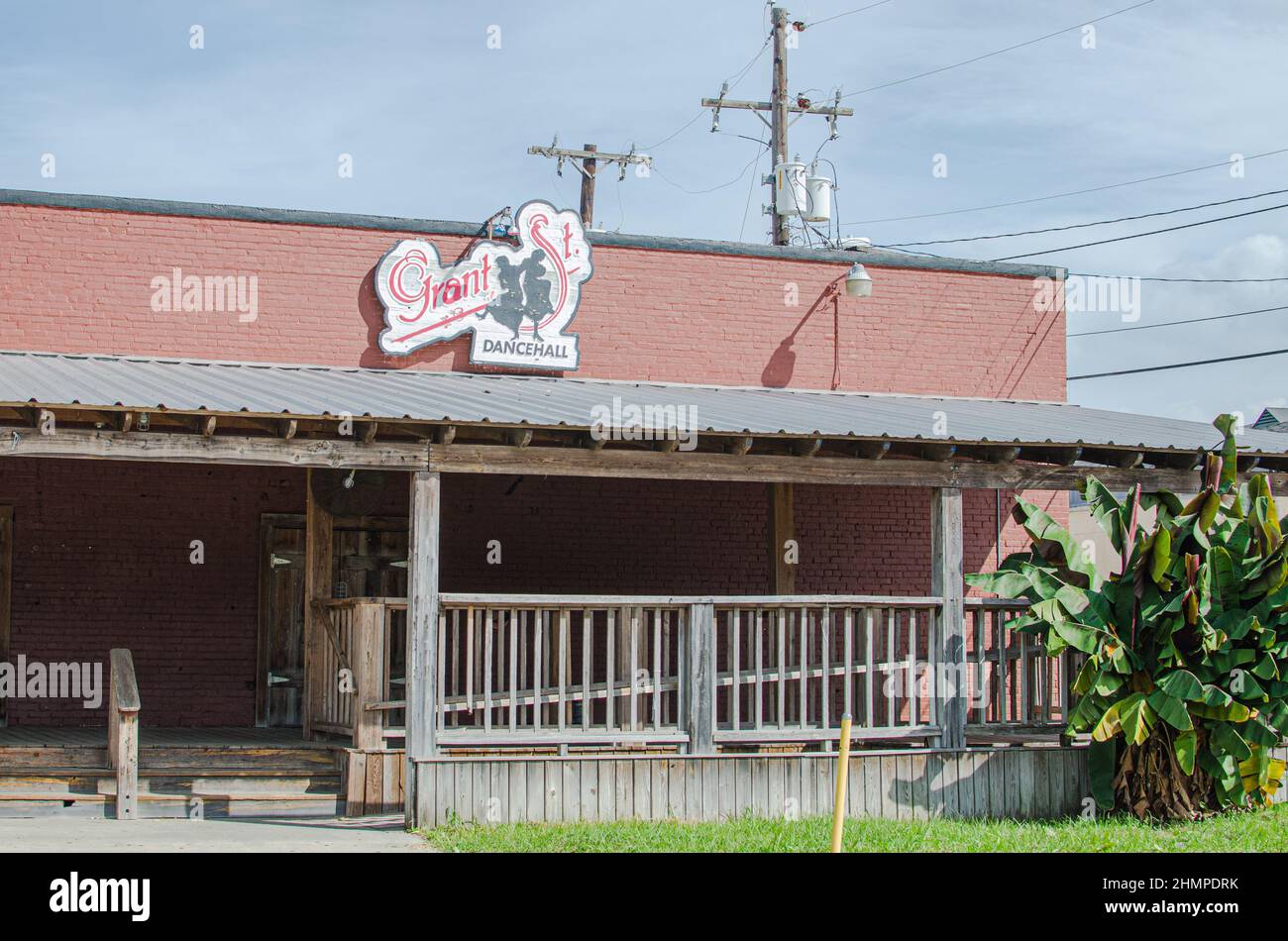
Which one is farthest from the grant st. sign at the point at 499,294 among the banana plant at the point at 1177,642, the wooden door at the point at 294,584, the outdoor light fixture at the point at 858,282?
the banana plant at the point at 1177,642

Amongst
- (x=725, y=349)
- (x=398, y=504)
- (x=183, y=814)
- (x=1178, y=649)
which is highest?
(x=725, y=349)

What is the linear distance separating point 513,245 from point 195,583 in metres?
4.34

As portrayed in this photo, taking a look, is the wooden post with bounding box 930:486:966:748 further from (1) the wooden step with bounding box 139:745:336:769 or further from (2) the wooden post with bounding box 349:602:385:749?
(1) the wooden step with bounding box 139:745:336:769

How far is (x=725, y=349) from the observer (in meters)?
15.9

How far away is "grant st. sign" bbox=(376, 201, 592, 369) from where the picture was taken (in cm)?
1480

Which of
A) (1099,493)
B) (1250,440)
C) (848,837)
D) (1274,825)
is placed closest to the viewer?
(848,837)

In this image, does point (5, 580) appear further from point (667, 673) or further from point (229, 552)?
point (667, 673)

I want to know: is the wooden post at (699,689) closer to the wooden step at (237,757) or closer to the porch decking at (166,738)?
the wooden step at (237,757)

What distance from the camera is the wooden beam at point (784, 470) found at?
1147 centimetres

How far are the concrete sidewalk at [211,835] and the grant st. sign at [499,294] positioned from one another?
5001 mm

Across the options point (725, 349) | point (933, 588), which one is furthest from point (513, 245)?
point (933, 588)

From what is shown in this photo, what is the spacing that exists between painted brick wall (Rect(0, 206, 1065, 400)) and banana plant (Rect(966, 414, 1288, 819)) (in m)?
4.71

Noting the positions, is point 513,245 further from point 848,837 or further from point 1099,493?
point 848,837

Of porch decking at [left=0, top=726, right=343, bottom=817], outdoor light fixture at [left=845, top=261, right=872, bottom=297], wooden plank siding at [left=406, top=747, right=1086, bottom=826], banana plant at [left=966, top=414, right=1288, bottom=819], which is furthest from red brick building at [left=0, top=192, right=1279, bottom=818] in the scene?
porch decking at [left=0, top=726, right=343, bottom=817]
